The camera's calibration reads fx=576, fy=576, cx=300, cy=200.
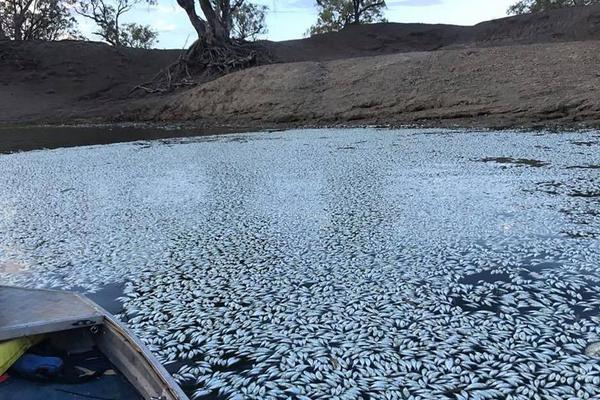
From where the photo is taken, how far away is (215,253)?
3.61m

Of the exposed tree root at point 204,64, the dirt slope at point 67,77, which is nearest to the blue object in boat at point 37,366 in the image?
the dirt slope at point 67,77

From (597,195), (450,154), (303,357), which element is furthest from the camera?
(450,154)

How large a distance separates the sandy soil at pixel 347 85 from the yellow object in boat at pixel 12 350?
9.38 metres

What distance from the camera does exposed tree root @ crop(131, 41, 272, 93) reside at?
18734 mm

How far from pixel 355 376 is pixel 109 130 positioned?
1316 centimetres

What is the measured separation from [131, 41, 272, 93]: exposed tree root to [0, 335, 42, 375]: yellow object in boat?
1689 cm

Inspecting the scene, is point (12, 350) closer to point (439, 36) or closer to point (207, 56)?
point (207, 56)

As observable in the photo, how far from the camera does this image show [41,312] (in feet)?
7.01

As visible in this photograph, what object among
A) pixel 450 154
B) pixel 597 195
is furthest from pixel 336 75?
pixel 597 195

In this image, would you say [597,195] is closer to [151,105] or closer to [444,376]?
[444,376]

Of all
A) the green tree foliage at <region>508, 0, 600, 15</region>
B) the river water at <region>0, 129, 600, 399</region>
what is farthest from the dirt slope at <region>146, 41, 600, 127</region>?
the green tree foliage at <region>508, 0, 600, 15</region>

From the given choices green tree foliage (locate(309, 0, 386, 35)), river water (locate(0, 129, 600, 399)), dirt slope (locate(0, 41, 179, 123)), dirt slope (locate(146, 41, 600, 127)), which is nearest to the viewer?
river water (locate(0, 129, 600, 399))

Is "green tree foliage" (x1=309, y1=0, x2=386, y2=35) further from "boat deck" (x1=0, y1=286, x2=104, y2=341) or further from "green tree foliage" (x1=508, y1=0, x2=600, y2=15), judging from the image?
"boat deck" (x1=0, y1=286, x2=104, y2=341)

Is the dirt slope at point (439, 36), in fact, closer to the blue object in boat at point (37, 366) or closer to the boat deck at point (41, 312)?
the boat deck at point (41, 312)
